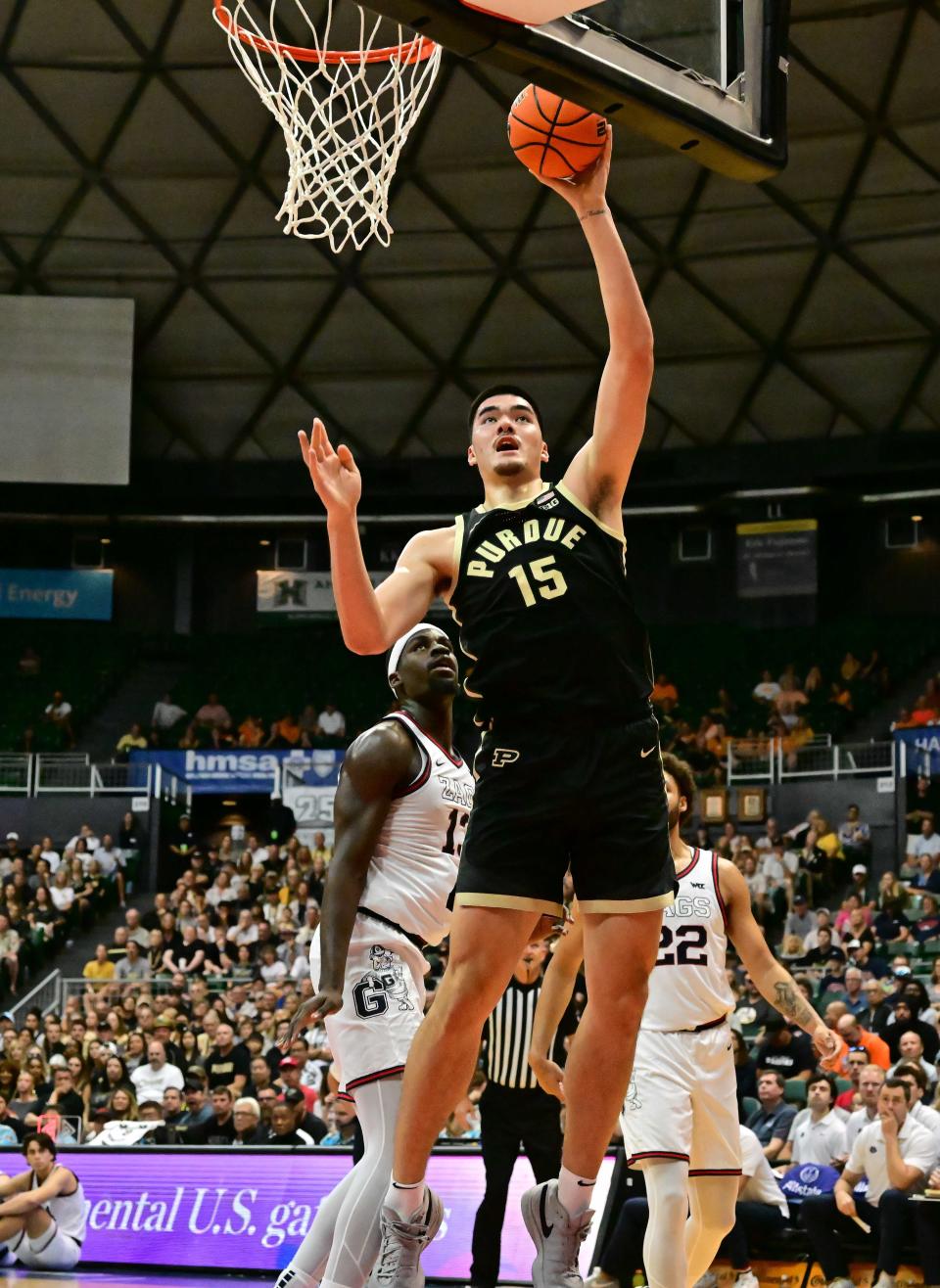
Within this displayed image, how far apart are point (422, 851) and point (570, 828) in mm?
1355

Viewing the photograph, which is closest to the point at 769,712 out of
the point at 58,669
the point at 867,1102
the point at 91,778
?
the point at 91,778

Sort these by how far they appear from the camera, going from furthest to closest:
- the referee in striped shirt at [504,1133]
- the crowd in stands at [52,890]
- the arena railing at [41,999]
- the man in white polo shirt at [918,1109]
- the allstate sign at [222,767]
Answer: the allstate sign at [222,767]
the crowd in stands at [52,890]
the arena railing at [41,999]
the man in white polo shirt at [918,1109]
the referee in striped shirt at [504,1133]

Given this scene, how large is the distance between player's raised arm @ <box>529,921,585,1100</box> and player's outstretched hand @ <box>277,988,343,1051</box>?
0.93 metres

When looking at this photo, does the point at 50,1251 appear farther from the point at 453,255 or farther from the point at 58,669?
the point at 58,669

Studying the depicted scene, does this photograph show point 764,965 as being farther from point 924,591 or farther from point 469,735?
point 924,591

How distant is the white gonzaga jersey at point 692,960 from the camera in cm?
728

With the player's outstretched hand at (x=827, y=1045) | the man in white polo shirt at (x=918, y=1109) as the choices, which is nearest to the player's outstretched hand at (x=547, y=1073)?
the player's outstretched hand at (x=827, y=1045)

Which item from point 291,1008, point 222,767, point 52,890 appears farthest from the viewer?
point 222,767

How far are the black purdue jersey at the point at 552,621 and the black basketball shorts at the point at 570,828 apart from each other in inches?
4.0

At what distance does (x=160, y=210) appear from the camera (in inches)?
1152

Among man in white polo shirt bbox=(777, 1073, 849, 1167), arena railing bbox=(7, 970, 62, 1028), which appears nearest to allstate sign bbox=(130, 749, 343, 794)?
arena railing bbox=(7, 970, 62, 1028)

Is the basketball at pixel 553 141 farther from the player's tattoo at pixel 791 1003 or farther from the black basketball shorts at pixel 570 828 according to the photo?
the player's tattoo at pixel 791 1003

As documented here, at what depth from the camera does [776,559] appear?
31.1 meters

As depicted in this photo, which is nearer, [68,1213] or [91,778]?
[68,1213]
